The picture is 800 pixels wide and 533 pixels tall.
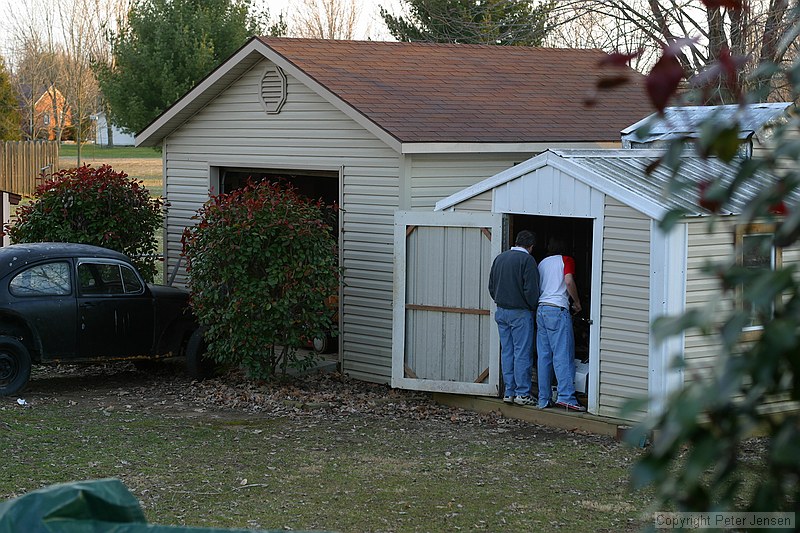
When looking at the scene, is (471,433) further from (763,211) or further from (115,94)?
(115,94)

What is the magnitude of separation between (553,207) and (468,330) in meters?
1.85

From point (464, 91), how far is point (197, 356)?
17.5ft

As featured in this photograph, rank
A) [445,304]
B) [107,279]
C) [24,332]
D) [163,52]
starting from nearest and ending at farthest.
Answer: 1. [445,304]
2. [24,332]
3. [107,279]
4. [163,52]

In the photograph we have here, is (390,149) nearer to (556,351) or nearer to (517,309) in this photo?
(517,309)

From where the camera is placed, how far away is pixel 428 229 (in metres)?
12.3

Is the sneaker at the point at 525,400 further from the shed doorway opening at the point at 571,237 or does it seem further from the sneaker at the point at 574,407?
the shed doorway opening at the point at 571,237

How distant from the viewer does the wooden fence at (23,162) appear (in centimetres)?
4681

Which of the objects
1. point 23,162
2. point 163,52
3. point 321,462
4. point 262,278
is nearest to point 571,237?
point 262,278

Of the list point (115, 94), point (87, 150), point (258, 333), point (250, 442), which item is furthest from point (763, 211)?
point (87, 150)

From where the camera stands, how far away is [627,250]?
10.6 meters

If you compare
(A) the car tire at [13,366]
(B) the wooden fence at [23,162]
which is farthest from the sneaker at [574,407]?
(B) the wooden fence at [23,162]

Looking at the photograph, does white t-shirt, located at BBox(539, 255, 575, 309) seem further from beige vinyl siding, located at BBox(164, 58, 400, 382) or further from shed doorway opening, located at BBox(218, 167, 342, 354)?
shed doorway opening, located at BBox(218, 167, 342, 354)

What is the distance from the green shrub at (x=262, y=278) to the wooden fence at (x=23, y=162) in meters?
36.2

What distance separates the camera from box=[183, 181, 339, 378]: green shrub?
500 inches
